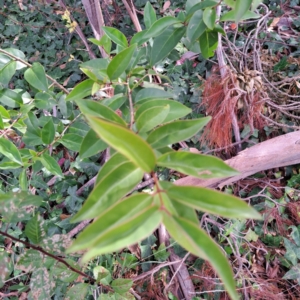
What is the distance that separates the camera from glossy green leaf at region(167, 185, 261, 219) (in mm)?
377

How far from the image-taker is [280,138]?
1.40m

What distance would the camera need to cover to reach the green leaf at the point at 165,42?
82cm

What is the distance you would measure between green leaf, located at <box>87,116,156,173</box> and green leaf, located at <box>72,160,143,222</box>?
0.11 feet

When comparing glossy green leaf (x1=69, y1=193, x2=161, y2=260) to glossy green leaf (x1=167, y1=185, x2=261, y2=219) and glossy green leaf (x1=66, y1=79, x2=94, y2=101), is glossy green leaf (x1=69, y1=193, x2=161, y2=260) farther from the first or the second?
glossy green leaf (x1=66, y1=79, x2=94, y2=101)

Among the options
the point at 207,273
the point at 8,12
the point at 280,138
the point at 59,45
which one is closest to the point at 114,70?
the point at 280,138

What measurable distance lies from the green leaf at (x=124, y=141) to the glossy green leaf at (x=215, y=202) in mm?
69

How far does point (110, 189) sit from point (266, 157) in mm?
1126

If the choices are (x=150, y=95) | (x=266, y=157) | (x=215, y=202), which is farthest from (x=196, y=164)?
(x=266, y=157)

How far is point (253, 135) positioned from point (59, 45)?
1442 millimetres

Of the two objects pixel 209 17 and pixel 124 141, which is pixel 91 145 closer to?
pixel 124 141

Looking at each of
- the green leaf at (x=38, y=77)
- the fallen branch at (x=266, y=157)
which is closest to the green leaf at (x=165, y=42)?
the green leaf at (x=38, y=77)

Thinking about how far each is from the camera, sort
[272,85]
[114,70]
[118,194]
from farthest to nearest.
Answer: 1. [272,85]
2. [114,70]
3. [118,194]

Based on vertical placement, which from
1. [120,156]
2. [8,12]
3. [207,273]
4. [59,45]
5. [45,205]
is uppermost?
[8,12]

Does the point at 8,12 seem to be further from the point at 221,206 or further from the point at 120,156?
the point at 221,206
